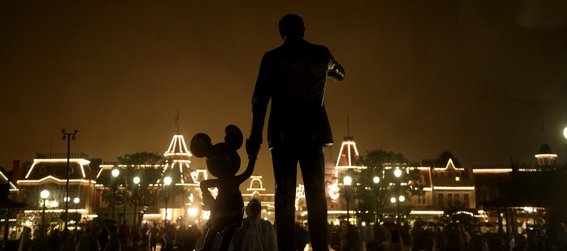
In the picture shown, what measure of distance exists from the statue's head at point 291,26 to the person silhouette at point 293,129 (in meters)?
0.26

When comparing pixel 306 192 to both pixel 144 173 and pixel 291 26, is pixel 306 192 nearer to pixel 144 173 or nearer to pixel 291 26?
pixel 291 26

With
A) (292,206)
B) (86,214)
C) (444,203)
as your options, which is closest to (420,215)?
(444,203)

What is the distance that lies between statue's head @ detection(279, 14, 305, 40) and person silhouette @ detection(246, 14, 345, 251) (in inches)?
10.4

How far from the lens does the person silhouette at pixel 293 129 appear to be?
22.2ft

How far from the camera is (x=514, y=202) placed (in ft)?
80.6

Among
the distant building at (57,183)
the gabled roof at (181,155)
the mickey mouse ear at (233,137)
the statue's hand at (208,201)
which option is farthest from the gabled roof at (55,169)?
the mickey mouse ear at (233,137)

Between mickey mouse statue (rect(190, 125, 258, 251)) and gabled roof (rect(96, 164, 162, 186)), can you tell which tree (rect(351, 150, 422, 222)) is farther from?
mickey mouse statue (rect(190, 125, 258, 251))

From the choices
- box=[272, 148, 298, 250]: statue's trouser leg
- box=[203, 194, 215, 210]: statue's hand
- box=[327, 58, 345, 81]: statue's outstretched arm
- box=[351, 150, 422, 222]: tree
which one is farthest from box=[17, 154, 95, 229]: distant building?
box=[272, 148, 298, 250]: statue's trouser leg

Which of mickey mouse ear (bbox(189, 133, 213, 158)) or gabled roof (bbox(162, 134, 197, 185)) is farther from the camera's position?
gabled roof (bbox(162, 134, 197, 185))

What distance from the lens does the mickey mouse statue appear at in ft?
22.0

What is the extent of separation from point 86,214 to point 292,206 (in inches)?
3636

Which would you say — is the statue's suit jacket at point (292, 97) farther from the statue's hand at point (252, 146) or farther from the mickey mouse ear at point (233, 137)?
the mickey mouse ear at point (233, 137)

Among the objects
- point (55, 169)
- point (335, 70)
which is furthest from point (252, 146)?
point (55, 169)

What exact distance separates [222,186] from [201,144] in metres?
0.55
